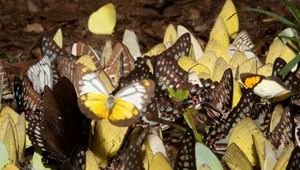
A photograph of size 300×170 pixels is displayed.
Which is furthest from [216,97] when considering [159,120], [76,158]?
[76,158]

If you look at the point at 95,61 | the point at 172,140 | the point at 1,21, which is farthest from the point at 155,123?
the point at 1,21

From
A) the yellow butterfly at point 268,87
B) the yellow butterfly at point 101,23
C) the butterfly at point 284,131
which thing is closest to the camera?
the butterfly at point 284,131

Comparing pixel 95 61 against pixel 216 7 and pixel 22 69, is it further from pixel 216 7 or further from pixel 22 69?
pixel 216 7

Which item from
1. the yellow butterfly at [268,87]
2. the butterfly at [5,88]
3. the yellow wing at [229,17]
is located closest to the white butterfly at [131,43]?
the yellow wing at [229,17]

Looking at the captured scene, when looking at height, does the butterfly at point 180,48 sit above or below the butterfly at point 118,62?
above

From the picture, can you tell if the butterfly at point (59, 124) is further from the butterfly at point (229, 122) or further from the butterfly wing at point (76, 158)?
the butterfly at point (229, 122)

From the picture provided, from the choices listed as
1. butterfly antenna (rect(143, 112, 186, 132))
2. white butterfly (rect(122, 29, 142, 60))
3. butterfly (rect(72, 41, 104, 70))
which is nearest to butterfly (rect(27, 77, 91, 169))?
butterfly antenna (rect(143, 112, 186, 132))

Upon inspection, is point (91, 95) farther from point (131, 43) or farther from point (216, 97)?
point (131, 43)

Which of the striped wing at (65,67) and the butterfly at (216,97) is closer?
the butterfly at (216,97)
